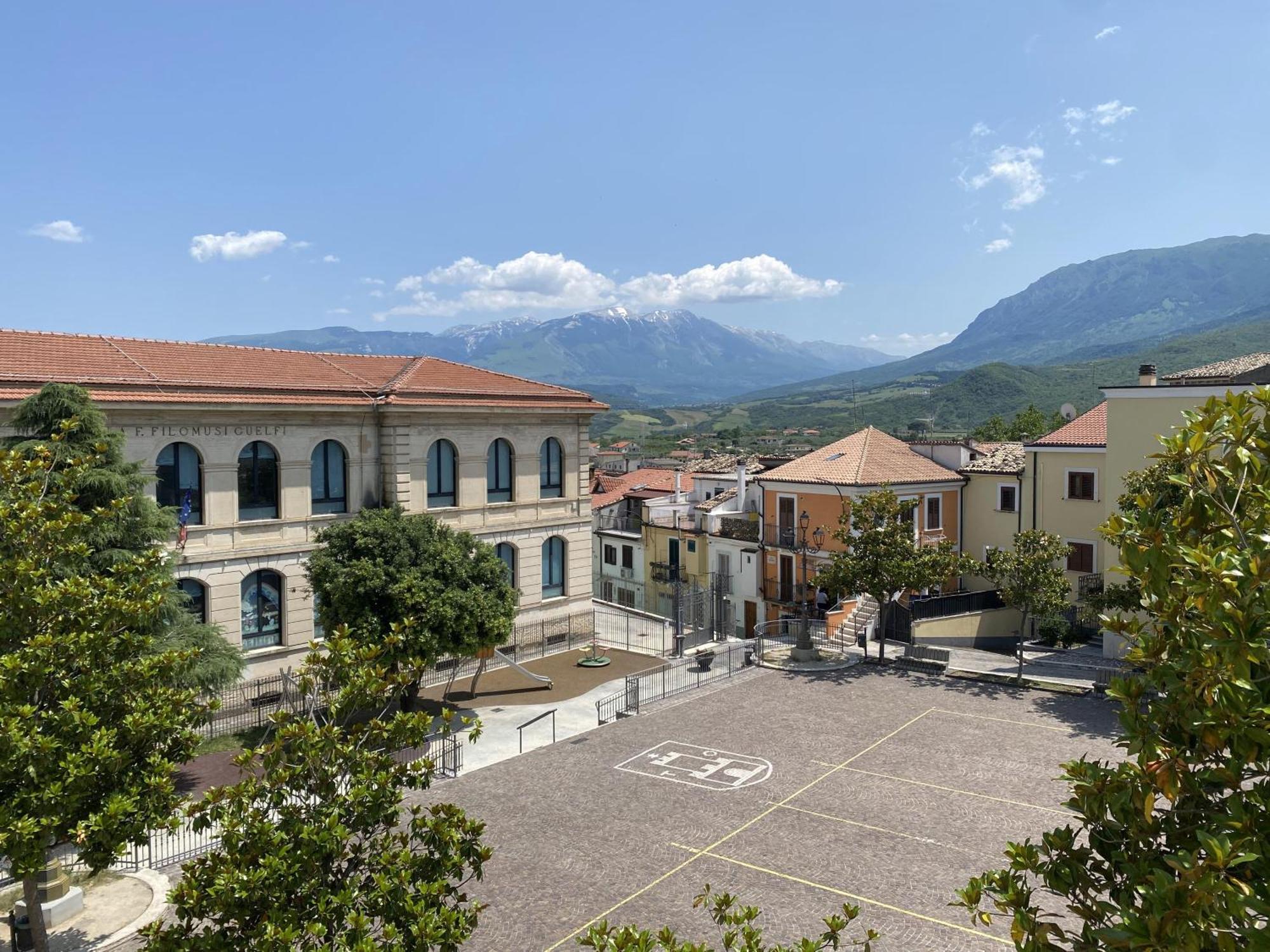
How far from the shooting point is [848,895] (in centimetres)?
1495

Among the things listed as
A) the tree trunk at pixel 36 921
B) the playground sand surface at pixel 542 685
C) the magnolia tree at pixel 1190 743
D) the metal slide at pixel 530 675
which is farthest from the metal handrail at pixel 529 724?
the magnolia tree at pixel 1190 743

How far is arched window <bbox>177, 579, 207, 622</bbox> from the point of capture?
26078 millimetres

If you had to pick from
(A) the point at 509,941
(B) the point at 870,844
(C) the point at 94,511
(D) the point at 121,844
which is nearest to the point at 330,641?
(D) the point at 121,844

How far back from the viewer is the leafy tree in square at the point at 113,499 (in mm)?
19453

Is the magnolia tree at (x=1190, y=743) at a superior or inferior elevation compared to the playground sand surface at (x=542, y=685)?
superior

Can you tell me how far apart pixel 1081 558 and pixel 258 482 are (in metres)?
32.8

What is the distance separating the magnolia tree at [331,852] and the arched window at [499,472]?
2467cm

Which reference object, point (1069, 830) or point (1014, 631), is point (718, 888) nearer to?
point (1069, 830)

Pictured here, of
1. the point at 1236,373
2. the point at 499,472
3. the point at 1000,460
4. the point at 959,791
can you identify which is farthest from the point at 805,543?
the point at 959,791

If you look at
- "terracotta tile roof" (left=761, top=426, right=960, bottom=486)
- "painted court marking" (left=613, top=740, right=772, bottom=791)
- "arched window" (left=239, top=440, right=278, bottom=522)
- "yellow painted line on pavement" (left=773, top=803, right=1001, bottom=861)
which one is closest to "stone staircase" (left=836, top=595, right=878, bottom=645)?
"terracotta tile roof" (left=761, top=426, right=960, bottom=486)

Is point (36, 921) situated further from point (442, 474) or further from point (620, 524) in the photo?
point (620, 524)

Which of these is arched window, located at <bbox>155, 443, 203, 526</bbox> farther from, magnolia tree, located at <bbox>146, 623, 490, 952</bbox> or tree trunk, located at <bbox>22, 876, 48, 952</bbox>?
magnolia tree, located at <bbox>146, 623, 490, 952</bbox>

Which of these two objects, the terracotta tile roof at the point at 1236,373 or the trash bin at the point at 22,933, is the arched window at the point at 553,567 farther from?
the terracotta tile roof at the point at 1236,373

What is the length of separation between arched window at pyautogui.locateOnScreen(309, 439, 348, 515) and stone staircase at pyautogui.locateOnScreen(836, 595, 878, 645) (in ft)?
65.2
